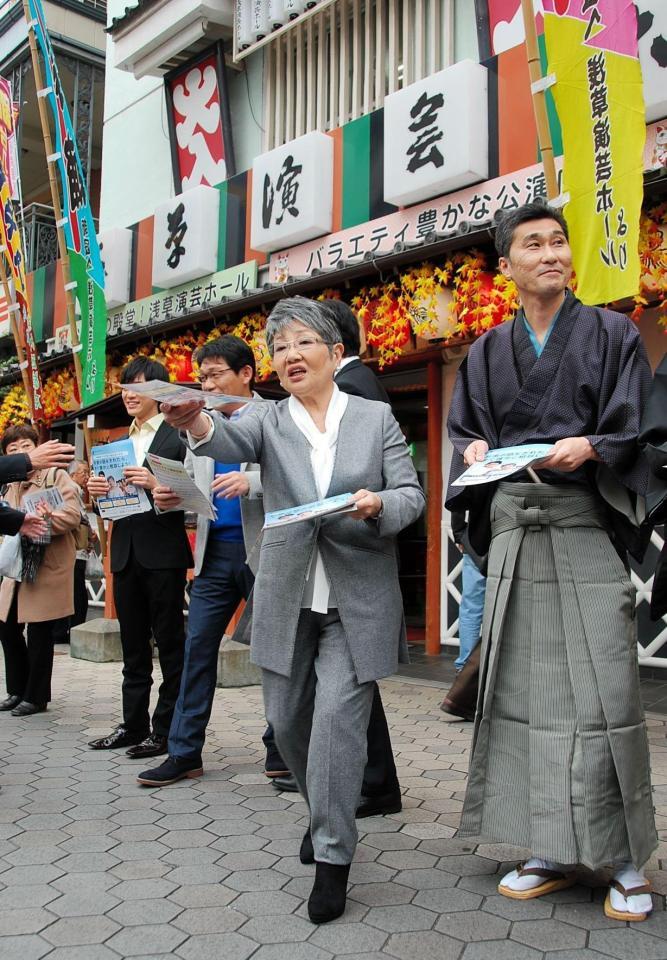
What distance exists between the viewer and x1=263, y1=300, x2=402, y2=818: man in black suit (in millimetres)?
3645

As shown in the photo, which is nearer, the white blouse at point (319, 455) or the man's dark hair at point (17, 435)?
the white blouse at point (319, 455)

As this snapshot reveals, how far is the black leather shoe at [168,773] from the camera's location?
4078 mm

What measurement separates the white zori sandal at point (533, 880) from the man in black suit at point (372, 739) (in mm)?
878

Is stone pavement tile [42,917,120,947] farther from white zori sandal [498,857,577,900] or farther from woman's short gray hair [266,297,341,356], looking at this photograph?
woman's short gray hair [266,297,341,356]

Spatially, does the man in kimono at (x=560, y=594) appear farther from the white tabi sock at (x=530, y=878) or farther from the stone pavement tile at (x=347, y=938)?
the stone pavement tile at (x=347, y=938)

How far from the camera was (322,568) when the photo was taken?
289 centimetres

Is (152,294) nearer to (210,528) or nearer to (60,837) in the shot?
(210,528)

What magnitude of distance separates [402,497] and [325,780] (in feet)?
3.12

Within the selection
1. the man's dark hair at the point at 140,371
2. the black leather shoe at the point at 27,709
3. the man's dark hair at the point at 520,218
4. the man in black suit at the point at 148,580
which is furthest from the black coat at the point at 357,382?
the black leather shoe at the point at 27,709

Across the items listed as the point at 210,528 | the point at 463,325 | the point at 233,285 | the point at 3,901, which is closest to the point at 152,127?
the point at 233,285

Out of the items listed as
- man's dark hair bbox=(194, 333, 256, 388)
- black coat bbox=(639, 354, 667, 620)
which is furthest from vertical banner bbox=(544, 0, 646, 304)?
black coat bbox=(639, 354, 667, 620)

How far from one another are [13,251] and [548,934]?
26.3 ft

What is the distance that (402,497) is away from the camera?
2.83 m

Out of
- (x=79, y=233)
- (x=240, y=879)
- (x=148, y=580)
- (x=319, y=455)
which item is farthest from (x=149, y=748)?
(x=79, y=233)
